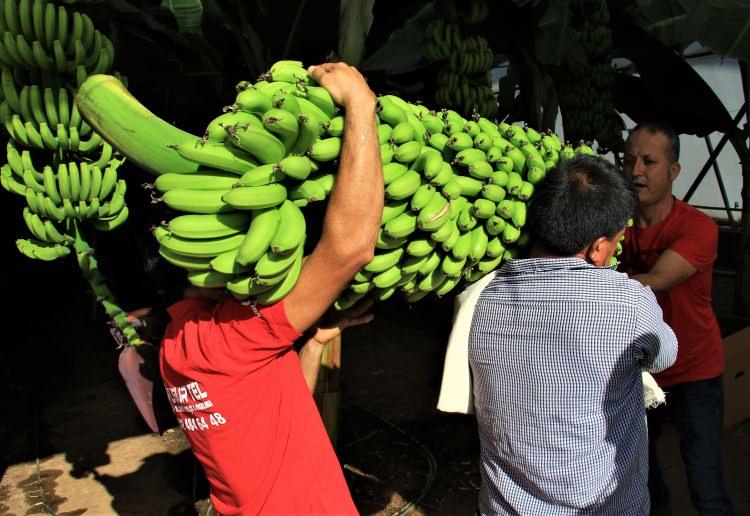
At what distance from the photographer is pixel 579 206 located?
149 cm

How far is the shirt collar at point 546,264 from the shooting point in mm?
1528

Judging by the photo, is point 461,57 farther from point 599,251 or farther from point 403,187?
point 403,187

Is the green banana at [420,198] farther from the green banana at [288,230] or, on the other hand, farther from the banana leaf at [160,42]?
the banana leaf at [160,42]

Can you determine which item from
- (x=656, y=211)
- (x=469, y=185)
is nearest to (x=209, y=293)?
(x=469, y=185)

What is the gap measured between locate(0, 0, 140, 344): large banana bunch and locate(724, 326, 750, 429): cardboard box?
3.46 metres

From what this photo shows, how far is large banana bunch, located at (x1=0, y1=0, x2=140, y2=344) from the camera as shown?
279 cm

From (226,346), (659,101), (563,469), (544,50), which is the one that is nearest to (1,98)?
(226,346)

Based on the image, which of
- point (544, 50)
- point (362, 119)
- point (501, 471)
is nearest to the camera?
point (362, 119)

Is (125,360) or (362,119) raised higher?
(362,119)

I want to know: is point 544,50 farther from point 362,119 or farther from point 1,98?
point 1,98

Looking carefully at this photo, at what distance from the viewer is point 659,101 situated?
459 cm

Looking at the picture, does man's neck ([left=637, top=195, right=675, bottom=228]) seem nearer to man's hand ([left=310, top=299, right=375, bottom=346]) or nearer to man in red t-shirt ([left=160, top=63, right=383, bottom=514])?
man's hand ([left=310, top=299, right=375, bottom=346])

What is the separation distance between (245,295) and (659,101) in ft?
14.3

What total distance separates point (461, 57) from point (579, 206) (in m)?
2.00
